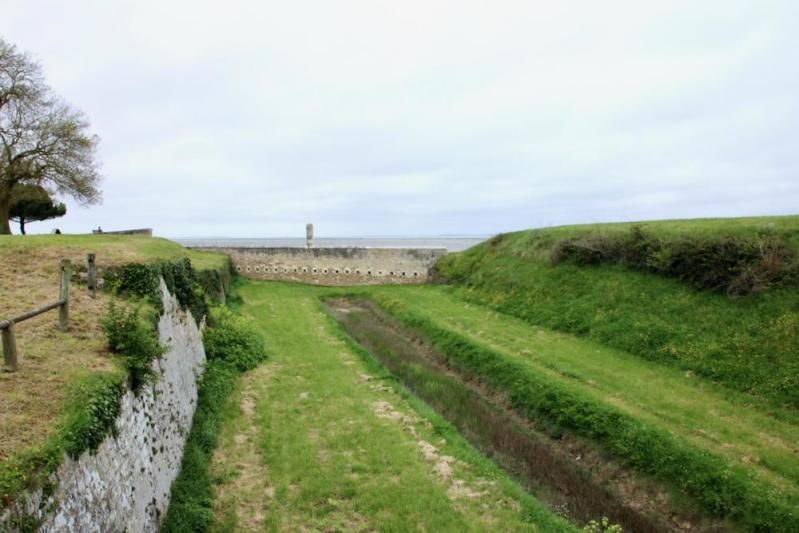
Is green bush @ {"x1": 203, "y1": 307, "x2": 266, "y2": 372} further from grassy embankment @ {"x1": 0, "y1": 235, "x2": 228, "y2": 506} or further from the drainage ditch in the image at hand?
grassy embankment @ {"x1": 0, "y1": 235, "x2": 228, "y2": 506}

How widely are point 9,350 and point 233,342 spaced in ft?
31.1

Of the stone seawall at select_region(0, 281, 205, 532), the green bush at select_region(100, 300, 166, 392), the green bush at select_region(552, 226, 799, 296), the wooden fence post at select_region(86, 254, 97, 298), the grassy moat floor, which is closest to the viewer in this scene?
the stone seawall at select_region(0, 281, 205, 532)

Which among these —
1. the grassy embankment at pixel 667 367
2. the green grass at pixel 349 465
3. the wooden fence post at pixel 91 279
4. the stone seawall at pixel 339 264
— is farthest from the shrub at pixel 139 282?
the stone seawall at pixel 339 264

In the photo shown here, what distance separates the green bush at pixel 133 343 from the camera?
7.19m

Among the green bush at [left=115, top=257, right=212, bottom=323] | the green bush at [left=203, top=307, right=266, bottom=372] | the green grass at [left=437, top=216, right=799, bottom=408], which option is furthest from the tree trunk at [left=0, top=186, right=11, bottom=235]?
the green grass at [left=437, top=216, right=799, bottom=408]

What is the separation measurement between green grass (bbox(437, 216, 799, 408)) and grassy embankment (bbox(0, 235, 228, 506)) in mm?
12807

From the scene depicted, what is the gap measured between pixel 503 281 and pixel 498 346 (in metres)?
8.70

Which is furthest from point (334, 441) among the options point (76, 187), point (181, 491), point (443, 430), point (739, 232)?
point (76, 187)

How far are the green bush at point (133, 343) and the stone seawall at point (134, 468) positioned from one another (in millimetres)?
285

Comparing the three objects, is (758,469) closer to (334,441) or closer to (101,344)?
(334,441)

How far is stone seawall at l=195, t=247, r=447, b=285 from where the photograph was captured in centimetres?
3186

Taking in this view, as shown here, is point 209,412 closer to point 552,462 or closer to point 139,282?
point 139,282

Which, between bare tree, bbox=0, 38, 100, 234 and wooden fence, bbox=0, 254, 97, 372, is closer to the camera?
wooden fence, bbox=0, 254, 97, 372

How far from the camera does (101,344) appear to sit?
7.60 meters
